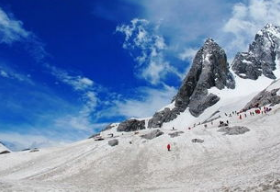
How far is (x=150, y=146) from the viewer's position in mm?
63281

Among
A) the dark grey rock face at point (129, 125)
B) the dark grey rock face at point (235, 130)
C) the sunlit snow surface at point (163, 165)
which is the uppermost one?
the dark grey rock face at point (129, 125)

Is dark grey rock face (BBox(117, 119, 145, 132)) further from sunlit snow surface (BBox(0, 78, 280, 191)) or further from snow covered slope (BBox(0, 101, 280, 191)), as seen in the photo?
snow covered slope (BBox(0, 101, 280, 191))

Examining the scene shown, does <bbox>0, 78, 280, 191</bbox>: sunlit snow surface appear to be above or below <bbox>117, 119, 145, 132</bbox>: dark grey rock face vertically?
below

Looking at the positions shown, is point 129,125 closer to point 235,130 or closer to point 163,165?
point 235,130

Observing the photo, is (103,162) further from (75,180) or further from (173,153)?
(173,153)

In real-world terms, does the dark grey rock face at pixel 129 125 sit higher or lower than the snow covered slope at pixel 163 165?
higher

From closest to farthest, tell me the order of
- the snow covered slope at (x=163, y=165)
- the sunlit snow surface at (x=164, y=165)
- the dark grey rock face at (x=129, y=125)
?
the sunlit snow surface at (x=164, y=165)
the snow covered slope at (x=163, y=165)
the dark grey rock face at (x=129, y=125)

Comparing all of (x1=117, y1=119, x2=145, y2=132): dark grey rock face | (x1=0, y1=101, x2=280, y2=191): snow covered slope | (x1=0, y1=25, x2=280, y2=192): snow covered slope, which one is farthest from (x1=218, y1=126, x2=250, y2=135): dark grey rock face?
(x1=117, y1=119, x2=145, y2=132): dark grey rock face

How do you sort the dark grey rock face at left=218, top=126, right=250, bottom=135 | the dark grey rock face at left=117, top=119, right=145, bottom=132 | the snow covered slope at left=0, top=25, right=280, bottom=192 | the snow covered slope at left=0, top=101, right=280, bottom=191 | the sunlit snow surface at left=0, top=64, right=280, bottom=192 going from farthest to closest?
the dark grey rock face at left=117, top=119, right=145, bottom=132 < the dark grey rock face at left=218, top=126, right=250, bottom=135 < the snow covered slope at left=0, top=101, right=280, bottom=191 < the snow covered slope at left=0, top=25, right=280, bottom=192 < the sunlit snow surface at left=0, top=64, right=280, bottom=192

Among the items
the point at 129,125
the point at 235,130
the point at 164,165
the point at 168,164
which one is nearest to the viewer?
the point at 164,165

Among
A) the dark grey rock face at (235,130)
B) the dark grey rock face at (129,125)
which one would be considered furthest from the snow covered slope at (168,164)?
the dark grey rock face at (129,125)

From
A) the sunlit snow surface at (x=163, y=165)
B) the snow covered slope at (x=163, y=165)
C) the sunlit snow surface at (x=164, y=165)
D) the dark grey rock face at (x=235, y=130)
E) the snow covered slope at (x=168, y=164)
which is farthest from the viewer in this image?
the dark grey rock face at (x=235, y=130)

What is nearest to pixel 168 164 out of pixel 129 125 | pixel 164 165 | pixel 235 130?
pixel 164 165

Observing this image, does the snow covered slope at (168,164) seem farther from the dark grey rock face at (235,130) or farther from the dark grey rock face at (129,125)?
the dark grey rock face at (129,125)
